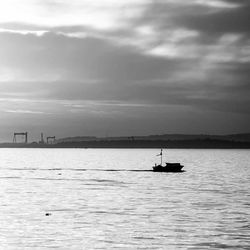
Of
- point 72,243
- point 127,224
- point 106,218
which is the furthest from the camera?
point 106,218

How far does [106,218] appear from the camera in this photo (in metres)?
87.9

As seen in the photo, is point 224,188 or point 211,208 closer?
point 211,208

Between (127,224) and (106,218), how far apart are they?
7470 mm

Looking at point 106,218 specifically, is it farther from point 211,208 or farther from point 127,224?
point 211,208

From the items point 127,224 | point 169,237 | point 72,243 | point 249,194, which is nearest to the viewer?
point 72,243

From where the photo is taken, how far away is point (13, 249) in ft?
204

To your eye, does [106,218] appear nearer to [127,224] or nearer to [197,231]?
[127,224]

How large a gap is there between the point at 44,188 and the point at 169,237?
87.2m

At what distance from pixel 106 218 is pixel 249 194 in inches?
2355

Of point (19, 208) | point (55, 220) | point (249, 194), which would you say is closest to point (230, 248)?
point (55, 220)

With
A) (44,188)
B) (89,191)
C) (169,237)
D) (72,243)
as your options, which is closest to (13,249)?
(72,243)

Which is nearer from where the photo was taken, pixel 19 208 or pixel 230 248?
pixel 230 248

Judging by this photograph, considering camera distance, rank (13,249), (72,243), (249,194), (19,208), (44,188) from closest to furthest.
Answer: (13,249), (72,243), (19,208), (249,194), (44,188)

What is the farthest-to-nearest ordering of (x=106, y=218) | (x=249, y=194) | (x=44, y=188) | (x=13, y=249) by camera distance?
(x=44, y=188) < (x=249, y=194) < (x=106, y=218) < (x=13, y=249)
